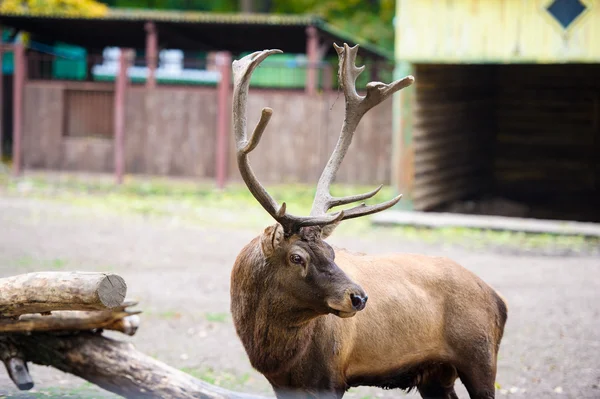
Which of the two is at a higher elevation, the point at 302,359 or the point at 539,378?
the point at 302,359

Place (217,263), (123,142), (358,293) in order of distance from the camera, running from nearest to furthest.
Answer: (358,293)
(217,263)
(123,142)

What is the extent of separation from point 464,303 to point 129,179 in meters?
13.8

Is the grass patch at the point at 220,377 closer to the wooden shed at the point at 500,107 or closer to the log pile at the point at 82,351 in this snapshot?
the log pile at the point at 82,351

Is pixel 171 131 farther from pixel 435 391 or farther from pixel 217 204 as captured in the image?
pixel 435 391

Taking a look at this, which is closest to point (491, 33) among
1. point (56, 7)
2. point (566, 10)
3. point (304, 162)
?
point (566, 10)

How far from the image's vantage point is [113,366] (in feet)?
18.0

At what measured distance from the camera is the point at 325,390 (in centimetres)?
465

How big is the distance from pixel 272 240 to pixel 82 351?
1.66m

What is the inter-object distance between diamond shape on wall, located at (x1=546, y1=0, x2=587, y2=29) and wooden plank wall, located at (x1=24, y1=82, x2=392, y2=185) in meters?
4.77

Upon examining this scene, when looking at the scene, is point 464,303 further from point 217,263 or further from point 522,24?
point 522,24

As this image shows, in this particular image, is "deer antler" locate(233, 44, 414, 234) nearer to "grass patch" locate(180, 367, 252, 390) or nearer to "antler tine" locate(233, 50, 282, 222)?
"antler tine" locate(233, 50, 282, 222)

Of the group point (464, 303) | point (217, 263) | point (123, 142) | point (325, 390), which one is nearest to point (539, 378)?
point (464, 303)

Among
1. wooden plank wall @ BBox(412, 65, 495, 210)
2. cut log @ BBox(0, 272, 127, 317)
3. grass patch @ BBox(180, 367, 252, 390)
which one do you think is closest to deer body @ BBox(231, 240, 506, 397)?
cut log @ BBox(0, 272, 127, 317)

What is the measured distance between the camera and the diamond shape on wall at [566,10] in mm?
13133
